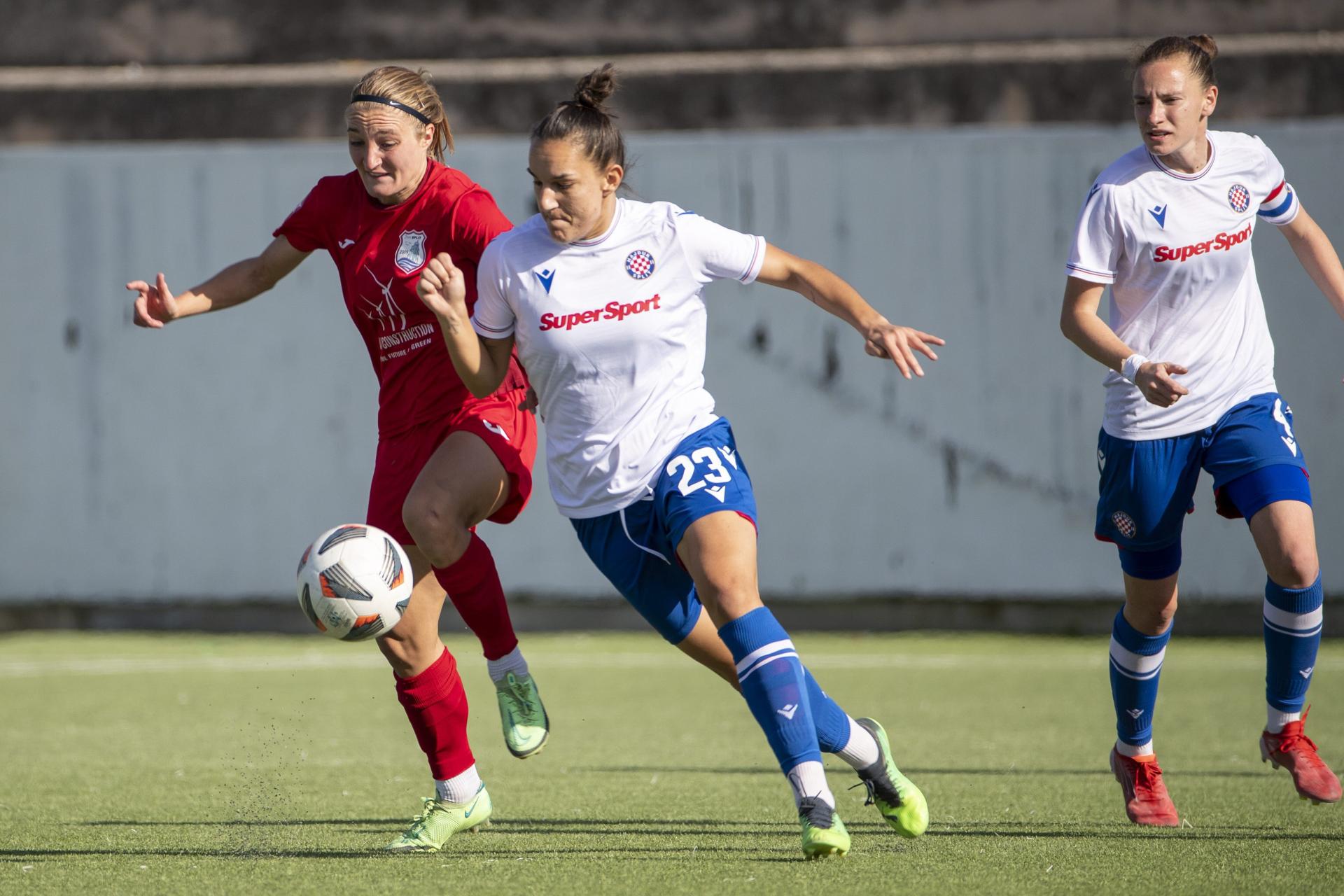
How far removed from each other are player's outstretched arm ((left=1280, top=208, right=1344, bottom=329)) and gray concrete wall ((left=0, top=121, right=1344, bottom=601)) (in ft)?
18.5

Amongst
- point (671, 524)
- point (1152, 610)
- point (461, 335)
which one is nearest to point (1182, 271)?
point (1152, 610)

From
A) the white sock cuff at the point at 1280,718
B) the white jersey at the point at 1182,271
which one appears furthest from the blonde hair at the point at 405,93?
the white sock cuff at the point at 1280,718

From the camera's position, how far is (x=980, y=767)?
601cm

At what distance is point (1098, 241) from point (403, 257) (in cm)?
203

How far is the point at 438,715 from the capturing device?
4.61 meters

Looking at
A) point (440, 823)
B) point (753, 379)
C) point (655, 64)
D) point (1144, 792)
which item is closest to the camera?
point (440, 823)

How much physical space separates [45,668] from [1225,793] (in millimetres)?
7341

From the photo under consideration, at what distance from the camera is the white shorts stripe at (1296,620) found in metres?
4.63

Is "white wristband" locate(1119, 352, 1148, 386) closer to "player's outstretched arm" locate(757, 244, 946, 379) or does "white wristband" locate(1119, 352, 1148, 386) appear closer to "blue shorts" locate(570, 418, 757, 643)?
"player's outstretched arm" locate(757, 244, 946, 379)

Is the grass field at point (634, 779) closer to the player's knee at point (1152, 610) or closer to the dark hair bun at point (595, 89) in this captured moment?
the player's knee at point (1152, 610)

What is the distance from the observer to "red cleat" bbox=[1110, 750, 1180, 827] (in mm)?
4590

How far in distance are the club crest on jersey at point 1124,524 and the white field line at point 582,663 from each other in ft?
15.7

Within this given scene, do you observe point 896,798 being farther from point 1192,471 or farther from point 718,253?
point 718,253

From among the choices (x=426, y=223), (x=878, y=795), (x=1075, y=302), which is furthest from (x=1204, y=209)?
(x=426, y=223)
